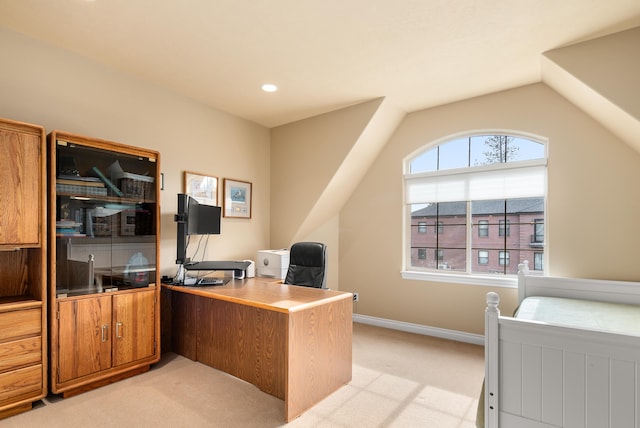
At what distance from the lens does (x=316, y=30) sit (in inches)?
98.8

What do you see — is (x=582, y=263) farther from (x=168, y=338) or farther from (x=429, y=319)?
(x=168, y=338)

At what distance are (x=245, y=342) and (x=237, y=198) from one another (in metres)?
1.98

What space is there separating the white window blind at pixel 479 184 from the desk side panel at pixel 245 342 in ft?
8.02

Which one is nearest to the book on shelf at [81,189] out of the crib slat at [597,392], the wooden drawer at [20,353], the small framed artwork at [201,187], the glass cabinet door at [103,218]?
the glass cabinet door at [103,218]

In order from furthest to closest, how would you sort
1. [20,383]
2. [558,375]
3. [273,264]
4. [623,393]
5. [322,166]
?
[322,166]
[273,264]
[20,383]
[558,375]
[623,393]

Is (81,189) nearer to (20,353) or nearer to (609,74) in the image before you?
(20,353)

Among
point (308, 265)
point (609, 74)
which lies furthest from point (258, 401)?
point (609, 74)

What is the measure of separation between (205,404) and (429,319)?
2.66 meters

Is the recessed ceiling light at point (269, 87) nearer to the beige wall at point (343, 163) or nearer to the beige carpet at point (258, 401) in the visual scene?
the beige wall at point (343, 163)

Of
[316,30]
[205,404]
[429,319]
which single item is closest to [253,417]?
[205,404]

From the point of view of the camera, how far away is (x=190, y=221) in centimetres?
324

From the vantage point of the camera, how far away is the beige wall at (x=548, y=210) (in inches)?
120

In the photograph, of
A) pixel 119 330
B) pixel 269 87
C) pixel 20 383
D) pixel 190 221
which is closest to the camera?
pixel 20 383

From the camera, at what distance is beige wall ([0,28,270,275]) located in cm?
266
